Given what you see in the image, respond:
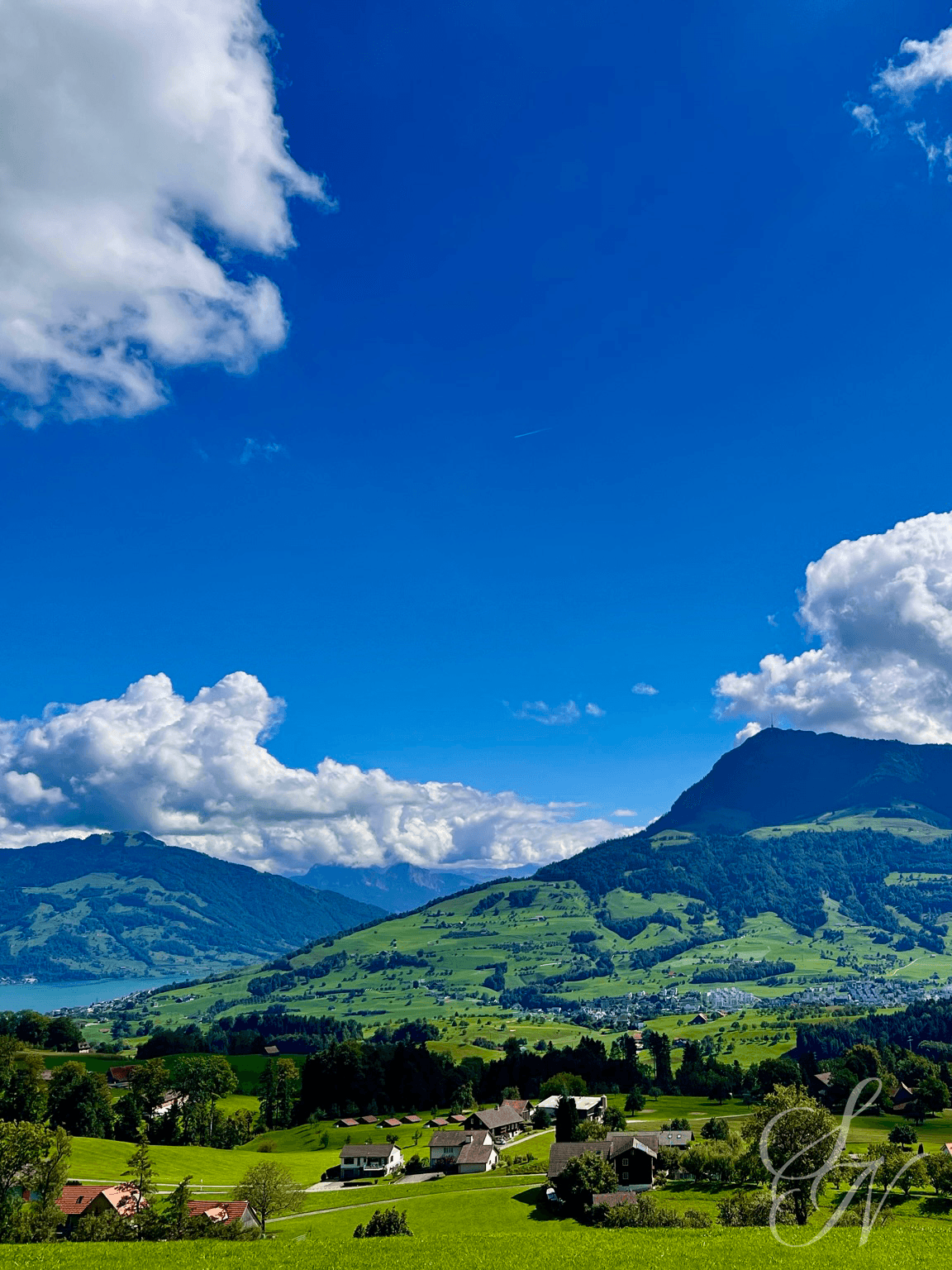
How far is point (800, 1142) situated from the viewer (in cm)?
5719

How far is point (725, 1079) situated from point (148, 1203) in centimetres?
13670

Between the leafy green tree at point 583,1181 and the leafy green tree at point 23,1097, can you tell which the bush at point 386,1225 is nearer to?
the leafy green tree at point 583,1181

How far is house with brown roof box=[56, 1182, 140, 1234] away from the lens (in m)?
81.0

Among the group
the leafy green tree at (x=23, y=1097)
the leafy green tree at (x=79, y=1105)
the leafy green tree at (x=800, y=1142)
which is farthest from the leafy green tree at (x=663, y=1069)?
the leafy green tree at (x=800, y=1142)

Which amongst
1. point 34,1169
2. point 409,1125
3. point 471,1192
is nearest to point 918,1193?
point 471,1192

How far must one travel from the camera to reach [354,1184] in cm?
11262

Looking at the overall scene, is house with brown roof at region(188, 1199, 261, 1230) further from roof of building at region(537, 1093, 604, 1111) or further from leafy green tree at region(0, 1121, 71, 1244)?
roof of building at region(537, 1093, 604, 1111)

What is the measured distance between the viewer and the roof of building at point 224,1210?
75.8 m

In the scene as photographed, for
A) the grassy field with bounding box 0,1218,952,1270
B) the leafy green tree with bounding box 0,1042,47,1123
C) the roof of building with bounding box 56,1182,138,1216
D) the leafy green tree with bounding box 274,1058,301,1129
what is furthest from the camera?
the leafy green tree with bounding box 274,1058,301,1129

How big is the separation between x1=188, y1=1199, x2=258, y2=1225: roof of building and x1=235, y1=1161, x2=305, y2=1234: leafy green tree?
0.65 meters

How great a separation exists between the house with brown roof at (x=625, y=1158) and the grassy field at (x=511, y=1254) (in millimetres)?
51532

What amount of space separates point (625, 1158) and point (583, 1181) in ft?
62.5

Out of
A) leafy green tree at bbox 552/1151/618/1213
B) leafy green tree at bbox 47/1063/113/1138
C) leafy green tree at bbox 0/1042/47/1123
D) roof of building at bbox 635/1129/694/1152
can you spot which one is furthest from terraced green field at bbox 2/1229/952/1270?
leafy green tree at bbox 47/1063/113/1138

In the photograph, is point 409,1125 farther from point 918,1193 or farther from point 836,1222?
point 836,1222
